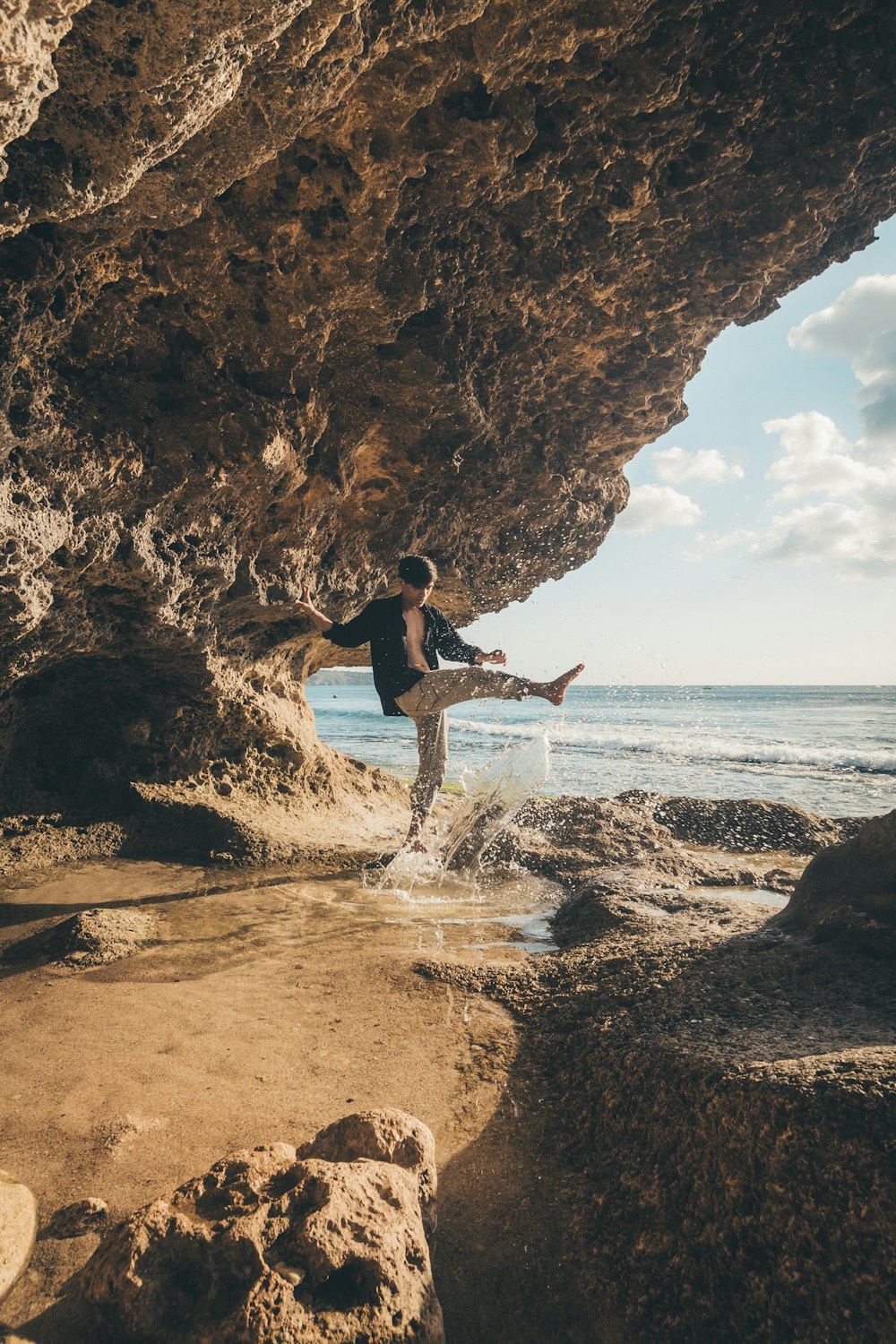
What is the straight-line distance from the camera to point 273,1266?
4.00 ft

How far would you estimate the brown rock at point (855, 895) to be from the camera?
2586 millimetres

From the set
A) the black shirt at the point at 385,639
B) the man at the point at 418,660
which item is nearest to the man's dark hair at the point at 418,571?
the man at the point at 418,660

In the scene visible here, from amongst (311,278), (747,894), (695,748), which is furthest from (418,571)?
(695,748)

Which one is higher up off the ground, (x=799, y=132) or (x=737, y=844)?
(x=799, y=132)

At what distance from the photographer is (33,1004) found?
2414 millimetres

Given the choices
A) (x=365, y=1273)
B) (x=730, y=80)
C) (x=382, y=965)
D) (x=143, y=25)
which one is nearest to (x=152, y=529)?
(x=143, y=25)

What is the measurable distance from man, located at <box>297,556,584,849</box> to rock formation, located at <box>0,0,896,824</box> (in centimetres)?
69

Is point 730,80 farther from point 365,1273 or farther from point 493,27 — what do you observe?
point 365,1273

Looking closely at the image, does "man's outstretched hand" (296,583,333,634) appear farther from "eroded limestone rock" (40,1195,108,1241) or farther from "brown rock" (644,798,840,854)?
"brown rock" (644,798,840,854)

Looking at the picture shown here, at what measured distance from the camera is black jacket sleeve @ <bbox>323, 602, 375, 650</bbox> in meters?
4.70

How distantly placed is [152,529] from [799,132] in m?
4.27

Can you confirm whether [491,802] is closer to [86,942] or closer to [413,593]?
[413,593]

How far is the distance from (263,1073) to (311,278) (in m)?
3.67

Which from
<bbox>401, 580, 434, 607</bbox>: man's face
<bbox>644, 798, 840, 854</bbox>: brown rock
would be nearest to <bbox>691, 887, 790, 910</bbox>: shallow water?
<bbox>644, 798, 840, 854</bbox>: brown rock
